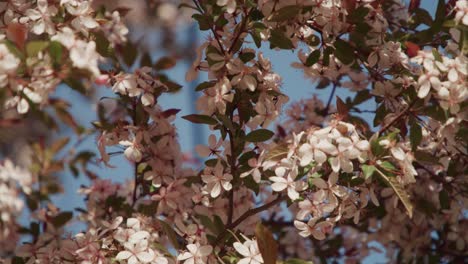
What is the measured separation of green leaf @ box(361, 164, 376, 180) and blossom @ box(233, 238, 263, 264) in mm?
265

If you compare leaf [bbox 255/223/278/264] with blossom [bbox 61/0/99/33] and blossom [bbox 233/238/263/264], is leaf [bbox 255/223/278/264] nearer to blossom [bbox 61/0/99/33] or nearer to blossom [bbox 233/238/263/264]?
blossom [bbox 233/238/263/264]

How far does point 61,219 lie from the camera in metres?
1.99

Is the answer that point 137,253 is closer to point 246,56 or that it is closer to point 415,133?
point 246,56

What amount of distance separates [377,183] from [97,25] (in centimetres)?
75

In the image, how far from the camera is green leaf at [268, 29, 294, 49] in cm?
162

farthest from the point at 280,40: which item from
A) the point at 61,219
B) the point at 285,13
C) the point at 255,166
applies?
the point at 61,219

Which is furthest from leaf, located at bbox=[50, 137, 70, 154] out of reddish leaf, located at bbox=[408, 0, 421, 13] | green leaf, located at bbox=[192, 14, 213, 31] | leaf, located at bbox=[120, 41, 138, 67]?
reddish leaf, located at bbox=[408, 0, 421, 13]

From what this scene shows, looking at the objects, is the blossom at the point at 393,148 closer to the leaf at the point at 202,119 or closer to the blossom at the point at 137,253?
the leaf at the point at 202,119

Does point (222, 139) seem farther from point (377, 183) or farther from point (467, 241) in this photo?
point (467, 241)

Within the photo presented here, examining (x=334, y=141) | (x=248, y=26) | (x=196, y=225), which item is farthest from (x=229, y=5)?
(x=196, y=225)

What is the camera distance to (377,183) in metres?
1.79

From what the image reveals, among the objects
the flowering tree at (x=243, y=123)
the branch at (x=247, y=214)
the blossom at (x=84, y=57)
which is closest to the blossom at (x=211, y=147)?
the flowering tree at (x=243, y=123)

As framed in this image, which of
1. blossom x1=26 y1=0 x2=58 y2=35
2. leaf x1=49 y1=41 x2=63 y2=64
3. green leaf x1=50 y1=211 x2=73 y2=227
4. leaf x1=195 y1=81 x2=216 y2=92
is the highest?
leaf x1=49 y1=41 x2=63 y2=64

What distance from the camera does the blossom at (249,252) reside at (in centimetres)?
148
